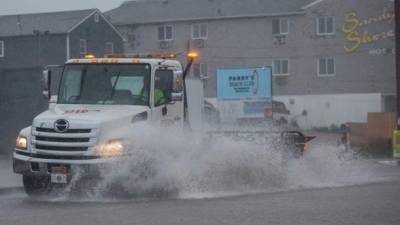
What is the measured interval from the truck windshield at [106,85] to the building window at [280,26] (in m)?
38.9

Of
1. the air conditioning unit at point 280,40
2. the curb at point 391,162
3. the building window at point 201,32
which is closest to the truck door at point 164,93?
the curb at point 391,162

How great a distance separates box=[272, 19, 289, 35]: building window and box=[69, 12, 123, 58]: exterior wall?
1176 centimetres

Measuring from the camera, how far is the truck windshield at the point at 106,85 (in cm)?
1463

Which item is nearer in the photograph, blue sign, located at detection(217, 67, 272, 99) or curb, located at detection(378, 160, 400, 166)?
curb, located at detection(378, 160, 400, 166)

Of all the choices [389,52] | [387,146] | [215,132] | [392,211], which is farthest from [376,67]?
[392,211]

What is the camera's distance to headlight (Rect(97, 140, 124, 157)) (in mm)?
13391

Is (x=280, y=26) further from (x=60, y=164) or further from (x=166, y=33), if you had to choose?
(x=60, y=164)

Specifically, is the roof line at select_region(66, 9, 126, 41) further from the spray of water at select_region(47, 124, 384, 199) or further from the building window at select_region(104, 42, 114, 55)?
the spray of water at select_region(47, 124, 384, 199)

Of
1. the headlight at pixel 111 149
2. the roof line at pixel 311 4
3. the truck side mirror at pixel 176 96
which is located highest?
the roof line at pixel 311 4

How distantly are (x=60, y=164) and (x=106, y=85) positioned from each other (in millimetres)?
2038

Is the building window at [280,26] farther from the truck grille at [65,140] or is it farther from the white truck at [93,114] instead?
the truck grille at [65,140]

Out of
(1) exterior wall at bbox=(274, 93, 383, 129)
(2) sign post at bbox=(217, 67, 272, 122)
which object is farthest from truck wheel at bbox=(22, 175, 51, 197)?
(1) exterior wall at bbox=(274, 93, 383, 129)

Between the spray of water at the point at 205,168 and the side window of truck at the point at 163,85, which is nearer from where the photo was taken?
the spray of water at the point at 205,168

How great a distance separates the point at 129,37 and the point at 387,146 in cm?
3073
